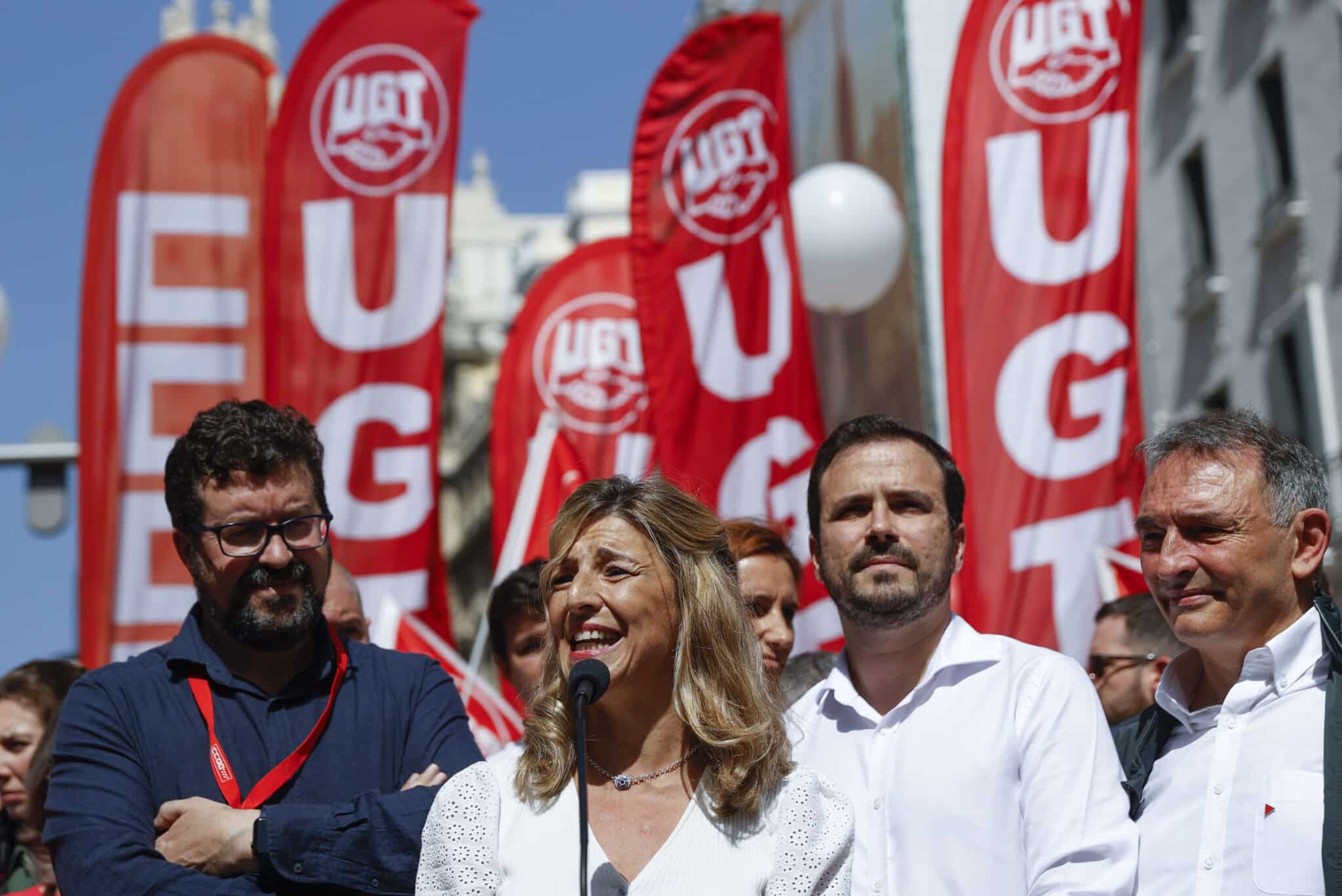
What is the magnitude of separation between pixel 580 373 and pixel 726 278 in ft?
7.54

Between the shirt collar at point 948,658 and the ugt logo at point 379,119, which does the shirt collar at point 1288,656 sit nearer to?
the shirt collar at point 948,658

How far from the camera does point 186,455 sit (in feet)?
14.8

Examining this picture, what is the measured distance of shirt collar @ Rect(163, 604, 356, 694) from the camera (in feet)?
14.4

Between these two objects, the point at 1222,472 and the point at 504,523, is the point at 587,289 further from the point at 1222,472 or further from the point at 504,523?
the point at 1222,472

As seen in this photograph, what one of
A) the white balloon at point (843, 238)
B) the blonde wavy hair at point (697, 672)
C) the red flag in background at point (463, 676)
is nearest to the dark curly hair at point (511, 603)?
the red flag in background at point (463, 676)

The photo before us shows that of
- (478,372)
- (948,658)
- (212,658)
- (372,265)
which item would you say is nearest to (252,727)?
(212,658)

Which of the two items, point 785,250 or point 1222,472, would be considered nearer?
point 1222,472

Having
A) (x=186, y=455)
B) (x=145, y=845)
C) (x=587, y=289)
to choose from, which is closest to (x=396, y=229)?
(x=587, y=289)

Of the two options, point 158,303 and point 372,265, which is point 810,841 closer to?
point 372,265

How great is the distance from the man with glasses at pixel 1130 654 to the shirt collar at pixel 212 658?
291cm

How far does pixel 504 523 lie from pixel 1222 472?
6.29 meters

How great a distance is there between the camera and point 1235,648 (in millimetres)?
4273

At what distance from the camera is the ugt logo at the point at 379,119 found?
9.62m

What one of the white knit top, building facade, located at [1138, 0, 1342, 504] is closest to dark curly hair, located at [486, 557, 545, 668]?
the white knit top
